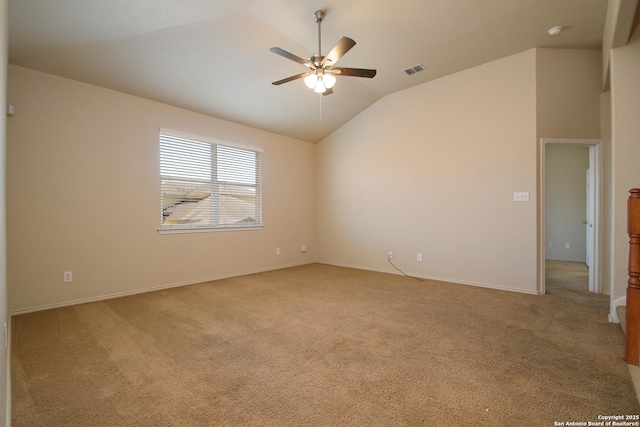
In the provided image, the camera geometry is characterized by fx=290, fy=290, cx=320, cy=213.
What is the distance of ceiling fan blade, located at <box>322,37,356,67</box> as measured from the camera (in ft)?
8.23

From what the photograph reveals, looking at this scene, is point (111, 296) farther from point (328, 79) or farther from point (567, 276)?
point (567, 276)

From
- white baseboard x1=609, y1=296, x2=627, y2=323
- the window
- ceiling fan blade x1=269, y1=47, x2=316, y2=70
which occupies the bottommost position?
white baseboard x1=609, y1=296, x2=627, y2=323

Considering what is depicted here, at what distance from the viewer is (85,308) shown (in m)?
3.38

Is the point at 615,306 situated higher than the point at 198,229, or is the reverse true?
the point at 198,229

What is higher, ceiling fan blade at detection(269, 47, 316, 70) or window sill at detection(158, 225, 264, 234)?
ceiling fan blade at detection(269, 47, 316, 70)

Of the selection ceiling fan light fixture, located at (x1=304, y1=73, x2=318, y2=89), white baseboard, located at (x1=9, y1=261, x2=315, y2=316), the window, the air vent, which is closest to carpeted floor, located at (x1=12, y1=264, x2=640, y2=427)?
white baseboard, located at (x1=9, y1=261, x2=315, y2=316)

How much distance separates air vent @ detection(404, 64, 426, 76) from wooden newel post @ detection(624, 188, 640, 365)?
10.2 feet

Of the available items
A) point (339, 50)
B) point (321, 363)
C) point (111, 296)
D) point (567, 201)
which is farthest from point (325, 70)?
point (567, 201)

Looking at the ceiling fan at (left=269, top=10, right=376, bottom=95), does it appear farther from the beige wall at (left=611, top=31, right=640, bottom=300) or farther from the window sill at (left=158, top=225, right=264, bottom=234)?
the window sill at (left=158, top=225, right=264, bottom=234)

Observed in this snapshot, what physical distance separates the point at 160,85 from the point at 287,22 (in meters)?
1.88

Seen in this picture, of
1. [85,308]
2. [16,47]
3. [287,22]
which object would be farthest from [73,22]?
[85,308]

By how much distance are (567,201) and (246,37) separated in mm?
7233

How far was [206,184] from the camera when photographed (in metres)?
4.81

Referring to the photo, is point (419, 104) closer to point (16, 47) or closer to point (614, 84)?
point (614, 84)
